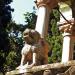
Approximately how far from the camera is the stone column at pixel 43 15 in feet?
66.7

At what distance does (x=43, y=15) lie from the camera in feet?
69.1

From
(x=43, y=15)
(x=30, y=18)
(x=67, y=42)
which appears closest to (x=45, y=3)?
(x=43, y=15)

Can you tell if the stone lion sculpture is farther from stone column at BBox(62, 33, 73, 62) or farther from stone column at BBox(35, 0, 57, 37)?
stone column at BBox(62, 33, 73, 62)

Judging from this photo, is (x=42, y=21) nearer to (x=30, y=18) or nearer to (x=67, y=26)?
(x=67, y=26)

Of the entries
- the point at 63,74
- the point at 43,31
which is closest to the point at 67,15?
the point at 43,31

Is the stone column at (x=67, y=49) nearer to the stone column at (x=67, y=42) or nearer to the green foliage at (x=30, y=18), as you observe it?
the stone column at (x=67, y=42)

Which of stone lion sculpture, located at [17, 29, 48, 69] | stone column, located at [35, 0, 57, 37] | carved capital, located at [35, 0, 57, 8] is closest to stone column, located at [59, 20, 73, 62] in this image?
stone column, located at [35, 0, 57, 37]

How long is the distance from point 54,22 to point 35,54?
28394 millimetres

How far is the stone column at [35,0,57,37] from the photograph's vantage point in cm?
2034

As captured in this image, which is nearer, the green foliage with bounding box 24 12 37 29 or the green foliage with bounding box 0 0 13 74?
the green foliage with bounding box 0 0 13 74

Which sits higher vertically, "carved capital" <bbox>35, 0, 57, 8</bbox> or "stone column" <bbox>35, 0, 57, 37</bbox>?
"carved capital" <bbox>35, 0, 57, 8</bbox>

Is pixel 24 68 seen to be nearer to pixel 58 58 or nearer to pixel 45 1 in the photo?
pixel 45 1

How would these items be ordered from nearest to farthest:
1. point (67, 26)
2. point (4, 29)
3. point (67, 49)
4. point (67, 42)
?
1. point (67, 49)
2. point (67, 42)
3. point (67, 26)
4. point (4, 29)

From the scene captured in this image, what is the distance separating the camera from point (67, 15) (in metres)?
25.4
